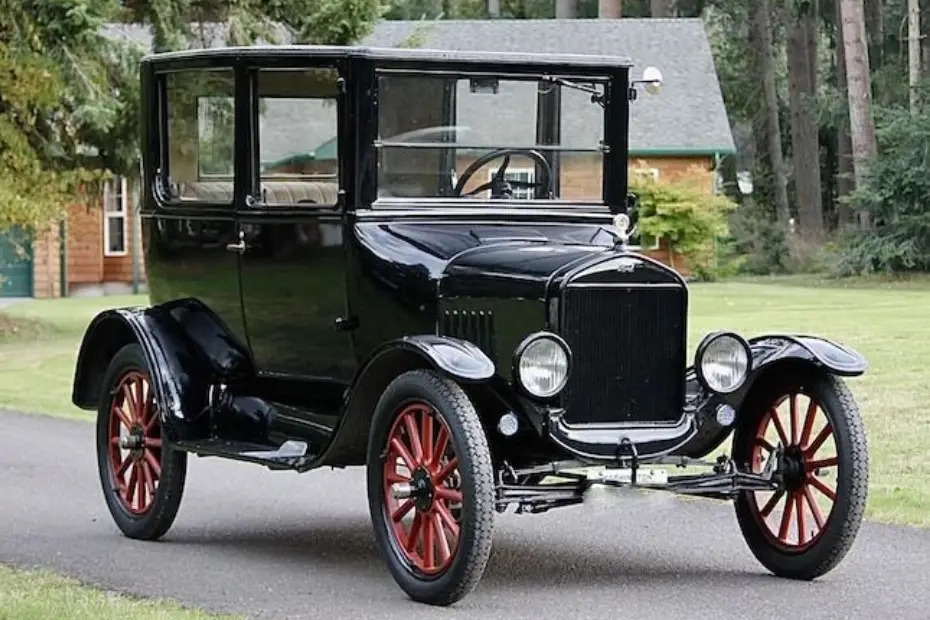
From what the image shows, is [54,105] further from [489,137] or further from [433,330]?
[433,330]

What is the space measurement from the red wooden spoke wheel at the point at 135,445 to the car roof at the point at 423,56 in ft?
5.59

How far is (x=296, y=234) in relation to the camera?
8.91 metres

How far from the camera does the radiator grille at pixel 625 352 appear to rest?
26.1ft

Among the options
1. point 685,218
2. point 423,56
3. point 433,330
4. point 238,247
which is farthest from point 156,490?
point 685,218

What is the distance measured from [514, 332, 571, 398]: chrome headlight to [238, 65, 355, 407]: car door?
1.23 m

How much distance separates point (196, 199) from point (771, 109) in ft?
152

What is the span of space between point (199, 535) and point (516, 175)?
8.08ft

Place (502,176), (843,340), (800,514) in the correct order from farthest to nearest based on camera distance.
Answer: (843,340)
(502,176)
(800,514)

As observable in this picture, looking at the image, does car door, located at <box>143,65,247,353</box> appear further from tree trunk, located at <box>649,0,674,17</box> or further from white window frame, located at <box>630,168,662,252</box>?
tree trunk, located at <box>649,0,674,17</box>

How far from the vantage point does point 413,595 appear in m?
7.70

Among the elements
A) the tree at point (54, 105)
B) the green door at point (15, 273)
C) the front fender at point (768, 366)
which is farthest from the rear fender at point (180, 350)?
the green door at point (15, 273)

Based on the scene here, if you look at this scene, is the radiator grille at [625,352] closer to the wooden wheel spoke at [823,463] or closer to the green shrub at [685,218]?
the wooden wheel spoke at [823,463]

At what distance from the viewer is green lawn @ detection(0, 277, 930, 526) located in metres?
12.1

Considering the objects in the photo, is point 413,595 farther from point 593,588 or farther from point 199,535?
point 199,535
